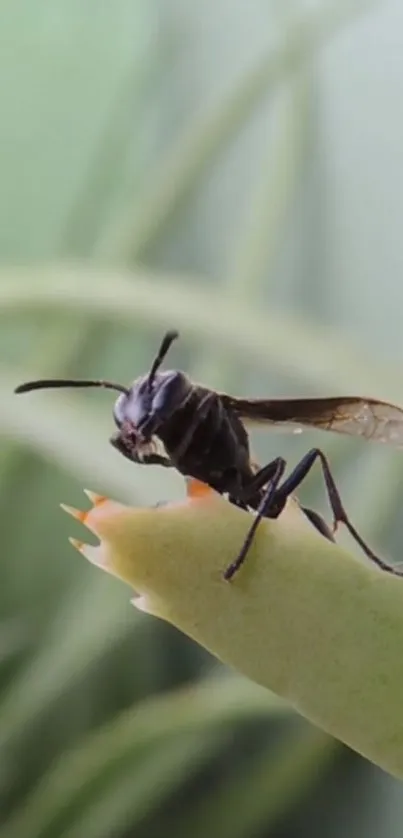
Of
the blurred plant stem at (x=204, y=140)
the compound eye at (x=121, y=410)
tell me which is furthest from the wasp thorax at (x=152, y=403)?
the blurred plant stem at (x=204, y=140)

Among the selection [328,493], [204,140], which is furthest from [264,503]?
[204,140]

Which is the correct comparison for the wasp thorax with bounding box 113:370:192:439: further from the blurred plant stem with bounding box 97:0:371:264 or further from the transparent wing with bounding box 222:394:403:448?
the blurred plant stem with bounding box 97:0:371:264

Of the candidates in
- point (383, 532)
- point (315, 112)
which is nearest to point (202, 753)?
point (383, 532)

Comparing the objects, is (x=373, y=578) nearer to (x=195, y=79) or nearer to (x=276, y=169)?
(x=276, y=169)

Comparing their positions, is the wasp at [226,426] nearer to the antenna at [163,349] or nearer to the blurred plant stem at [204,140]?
the antenna at [163,349]

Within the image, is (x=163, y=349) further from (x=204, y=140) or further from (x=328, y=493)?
(x=204, y=140)

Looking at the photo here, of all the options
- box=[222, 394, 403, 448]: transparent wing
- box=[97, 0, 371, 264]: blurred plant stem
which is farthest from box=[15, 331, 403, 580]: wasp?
box=[97, 0, 371, 264]: blurred plant stem

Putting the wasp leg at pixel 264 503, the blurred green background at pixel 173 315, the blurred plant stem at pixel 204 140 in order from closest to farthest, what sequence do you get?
1. the wasp leg at pixel 264 503
2. the blurred green background at pixel 173 315
3. the blurred plant stem at pixel 204 140
